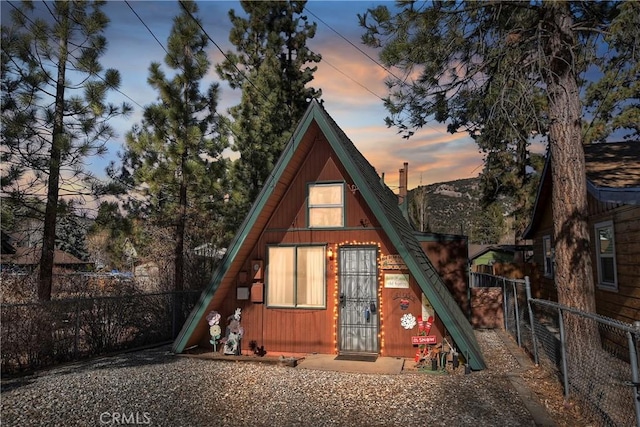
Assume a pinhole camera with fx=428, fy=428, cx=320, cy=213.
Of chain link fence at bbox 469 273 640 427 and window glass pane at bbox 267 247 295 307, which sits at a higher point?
window glass pane at bbox 267 247 295 307

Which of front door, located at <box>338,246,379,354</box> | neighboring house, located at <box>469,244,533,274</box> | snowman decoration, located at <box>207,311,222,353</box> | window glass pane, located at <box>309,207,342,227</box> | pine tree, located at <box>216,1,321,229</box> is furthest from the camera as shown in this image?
neighboring house, located at <box>469,244,533,274</box>

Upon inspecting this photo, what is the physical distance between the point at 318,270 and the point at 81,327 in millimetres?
5242

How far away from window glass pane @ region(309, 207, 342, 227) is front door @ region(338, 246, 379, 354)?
0.60 meters

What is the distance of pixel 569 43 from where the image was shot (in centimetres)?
719

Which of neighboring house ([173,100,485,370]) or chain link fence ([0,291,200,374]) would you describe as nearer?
chain link fence ([0,291,200,374])

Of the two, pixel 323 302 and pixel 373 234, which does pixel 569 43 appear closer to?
pixel 373 234

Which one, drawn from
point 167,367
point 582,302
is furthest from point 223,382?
point 582,302

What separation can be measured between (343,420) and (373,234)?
440 cm

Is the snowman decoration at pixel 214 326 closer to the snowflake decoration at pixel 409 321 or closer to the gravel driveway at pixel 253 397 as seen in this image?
the gravel driveway at pixel 253 397

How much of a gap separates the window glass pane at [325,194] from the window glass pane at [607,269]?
6.56 meters

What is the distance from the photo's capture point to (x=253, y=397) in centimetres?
648

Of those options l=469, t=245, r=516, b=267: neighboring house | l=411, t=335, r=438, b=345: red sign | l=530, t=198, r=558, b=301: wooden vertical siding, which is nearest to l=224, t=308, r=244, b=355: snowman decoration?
l=411, t=335, r=438, b=345: red sign

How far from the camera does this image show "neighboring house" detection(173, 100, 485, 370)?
8.93 m

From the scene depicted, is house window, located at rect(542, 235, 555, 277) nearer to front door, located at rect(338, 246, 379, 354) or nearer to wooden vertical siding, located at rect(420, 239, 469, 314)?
wooden vertical siding, located at rect(420, 239, 469, 314)
